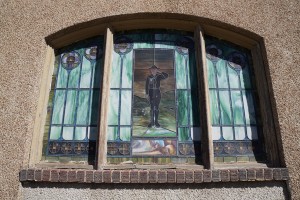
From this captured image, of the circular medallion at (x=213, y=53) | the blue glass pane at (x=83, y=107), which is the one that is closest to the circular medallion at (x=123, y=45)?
the blue glass pane at (x=83, y=107)

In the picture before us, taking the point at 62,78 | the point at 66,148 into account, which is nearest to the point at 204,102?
the point at 66,148

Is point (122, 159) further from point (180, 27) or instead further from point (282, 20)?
point (282, 20)

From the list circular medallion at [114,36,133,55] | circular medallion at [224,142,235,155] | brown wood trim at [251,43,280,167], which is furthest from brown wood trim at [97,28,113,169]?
brown wood trim at [251,43,280,167]

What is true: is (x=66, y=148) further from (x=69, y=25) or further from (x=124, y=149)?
(x=69, y=25)

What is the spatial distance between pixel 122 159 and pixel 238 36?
2021 mm

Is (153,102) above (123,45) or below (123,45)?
below

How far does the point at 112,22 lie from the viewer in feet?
11.9

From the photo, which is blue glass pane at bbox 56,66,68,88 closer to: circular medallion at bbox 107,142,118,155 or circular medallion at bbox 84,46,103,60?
circular medallion at bbox 84,46,103,60

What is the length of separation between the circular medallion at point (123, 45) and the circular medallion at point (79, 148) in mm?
1217

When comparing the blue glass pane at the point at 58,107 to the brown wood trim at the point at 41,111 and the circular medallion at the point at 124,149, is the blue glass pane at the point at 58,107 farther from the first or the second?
the circular medallion at the point at 124,149

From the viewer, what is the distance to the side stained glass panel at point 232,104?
10.6 ft

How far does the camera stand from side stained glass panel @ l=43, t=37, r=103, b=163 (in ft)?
10.7

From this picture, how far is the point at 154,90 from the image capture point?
3.46 meters

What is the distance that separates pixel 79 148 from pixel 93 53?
3.93 feet
